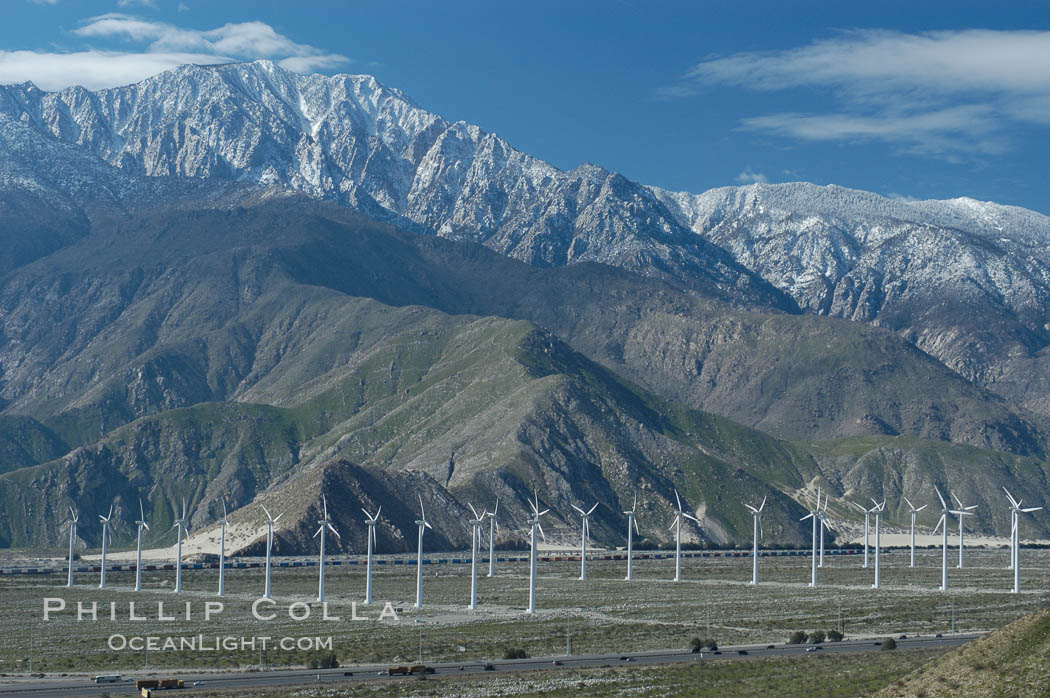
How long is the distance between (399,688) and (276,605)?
283 ft

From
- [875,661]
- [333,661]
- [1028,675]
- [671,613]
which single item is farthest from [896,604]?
[1028,675]

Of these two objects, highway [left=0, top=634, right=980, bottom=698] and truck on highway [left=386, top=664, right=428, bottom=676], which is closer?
highway [left=0, top=634, right=980, bottom=698]

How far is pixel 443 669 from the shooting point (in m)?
100

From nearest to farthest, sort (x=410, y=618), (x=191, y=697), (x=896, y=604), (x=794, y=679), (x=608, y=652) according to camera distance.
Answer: (x=191, y=697) → (x=794, y=679) → (x=608, y=652) → (x=410, y=618) → (x=896, y=604)

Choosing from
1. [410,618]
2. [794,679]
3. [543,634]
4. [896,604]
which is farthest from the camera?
[896,604]

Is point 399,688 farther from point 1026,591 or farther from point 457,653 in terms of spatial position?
point 1026,591

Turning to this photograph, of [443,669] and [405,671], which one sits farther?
[443,669]

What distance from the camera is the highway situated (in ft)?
297

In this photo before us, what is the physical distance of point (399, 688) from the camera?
8875cm

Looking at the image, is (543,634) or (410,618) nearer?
(543,634)

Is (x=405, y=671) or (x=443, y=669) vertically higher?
(x=405, y=671)

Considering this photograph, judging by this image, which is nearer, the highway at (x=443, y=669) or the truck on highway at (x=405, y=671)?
the highway at (x=443, y=669)

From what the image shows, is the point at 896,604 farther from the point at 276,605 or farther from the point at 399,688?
the point at 399,688

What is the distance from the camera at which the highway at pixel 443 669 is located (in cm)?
9062
